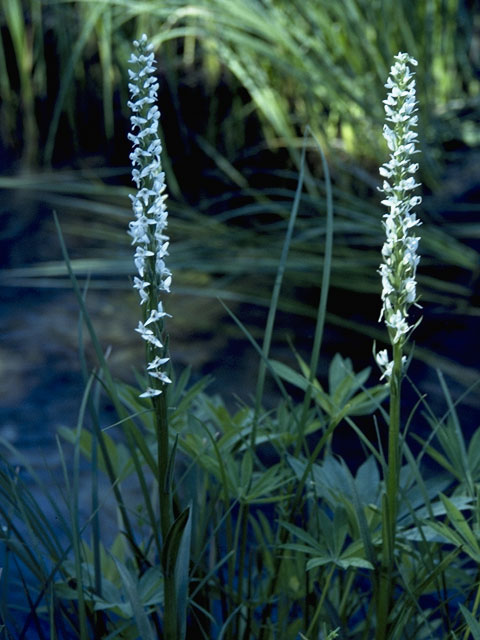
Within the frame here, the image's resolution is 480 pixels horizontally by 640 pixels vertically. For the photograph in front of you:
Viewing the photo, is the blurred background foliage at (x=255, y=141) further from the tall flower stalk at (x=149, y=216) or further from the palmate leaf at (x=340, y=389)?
the tall flower stalk at (x=149, y=216)

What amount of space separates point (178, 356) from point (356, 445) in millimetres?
640

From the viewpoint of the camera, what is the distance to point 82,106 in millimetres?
4137

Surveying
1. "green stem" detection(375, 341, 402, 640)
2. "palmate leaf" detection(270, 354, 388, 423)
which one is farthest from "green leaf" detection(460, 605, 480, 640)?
"palmate leaf" detection(270, 354, 388, 423)

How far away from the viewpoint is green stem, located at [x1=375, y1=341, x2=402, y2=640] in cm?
88

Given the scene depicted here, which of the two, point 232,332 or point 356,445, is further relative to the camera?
point 232,332

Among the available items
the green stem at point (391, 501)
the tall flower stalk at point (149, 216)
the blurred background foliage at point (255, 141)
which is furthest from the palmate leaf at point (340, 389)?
the blurred background foliage at point (255, 141)

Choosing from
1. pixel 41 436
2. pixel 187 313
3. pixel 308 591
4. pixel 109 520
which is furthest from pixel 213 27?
pixel 308 591

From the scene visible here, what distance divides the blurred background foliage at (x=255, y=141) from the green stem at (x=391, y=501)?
56.7 inches

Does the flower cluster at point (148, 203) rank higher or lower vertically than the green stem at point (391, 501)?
higher

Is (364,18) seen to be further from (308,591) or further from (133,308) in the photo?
→ (308,591)

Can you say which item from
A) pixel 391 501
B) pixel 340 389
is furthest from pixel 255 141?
pixel 391 501

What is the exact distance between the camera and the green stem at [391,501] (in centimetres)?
88

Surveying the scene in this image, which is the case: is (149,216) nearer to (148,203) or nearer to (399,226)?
(148,203)

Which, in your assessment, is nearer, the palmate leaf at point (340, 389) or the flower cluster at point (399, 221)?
the flower cluster at point (399, 221)
